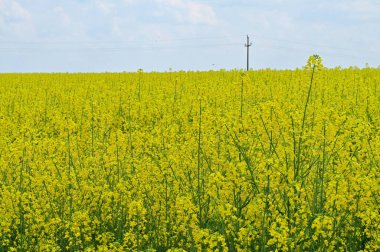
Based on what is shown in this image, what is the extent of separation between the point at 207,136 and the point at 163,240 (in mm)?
1466

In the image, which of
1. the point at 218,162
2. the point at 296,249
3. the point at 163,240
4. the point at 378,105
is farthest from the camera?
the point at 378,105

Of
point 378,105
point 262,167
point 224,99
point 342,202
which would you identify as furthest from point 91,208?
point 378,105

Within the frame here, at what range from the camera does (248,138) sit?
491 cm

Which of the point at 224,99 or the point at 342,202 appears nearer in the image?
the point at 342,202

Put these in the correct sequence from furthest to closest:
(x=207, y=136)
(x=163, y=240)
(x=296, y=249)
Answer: (x=207, y=136) < (x=163, y=240) < (x=296, y=249)

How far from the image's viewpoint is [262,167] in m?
3.83

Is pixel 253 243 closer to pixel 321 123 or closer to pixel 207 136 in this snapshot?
pixel 321 123

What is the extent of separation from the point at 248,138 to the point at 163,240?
1203 millimetres

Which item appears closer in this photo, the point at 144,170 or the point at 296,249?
the point at 296,249

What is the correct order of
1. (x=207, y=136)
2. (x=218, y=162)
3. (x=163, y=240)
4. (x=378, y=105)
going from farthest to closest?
1. (x=378, y=105)
2. (x=207, y=136)
3. (x=218, y=162)
4. (x=163, y=240)

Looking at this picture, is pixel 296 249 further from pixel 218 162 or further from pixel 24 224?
pixel 24 224

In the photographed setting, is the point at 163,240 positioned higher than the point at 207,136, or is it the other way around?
the point at 207,136

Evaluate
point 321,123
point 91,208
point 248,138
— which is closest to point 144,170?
point 91,208

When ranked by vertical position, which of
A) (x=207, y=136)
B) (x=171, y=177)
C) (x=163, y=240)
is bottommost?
(x=163, y=240)
